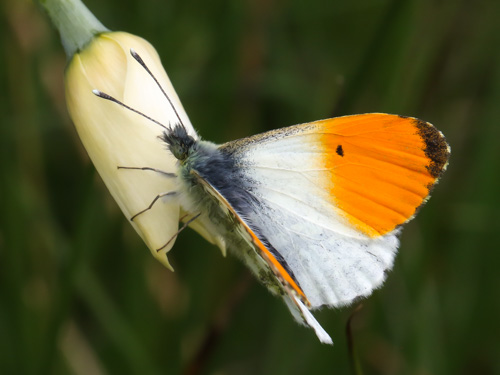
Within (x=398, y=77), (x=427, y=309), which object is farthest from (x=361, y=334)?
(x=398, y=77)

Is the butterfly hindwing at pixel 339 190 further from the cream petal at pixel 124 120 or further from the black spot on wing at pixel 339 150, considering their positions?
the cream petal at pixel 124 120

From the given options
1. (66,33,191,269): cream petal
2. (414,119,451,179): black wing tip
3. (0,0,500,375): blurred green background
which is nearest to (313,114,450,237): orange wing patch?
(414,119,451,179): black wing tip

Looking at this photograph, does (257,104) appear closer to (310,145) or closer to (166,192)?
(310,145)

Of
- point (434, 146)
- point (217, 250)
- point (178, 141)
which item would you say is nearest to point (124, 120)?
point (178, 141)

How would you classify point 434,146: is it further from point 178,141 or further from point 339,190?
point 178,141

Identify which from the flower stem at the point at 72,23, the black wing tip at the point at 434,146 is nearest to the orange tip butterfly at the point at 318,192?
the black wing tip at the point at 434,146

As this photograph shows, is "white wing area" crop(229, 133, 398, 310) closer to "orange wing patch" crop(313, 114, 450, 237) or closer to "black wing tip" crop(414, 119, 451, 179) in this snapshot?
"orange wing patch" crop(313, 114, 450, 237)
